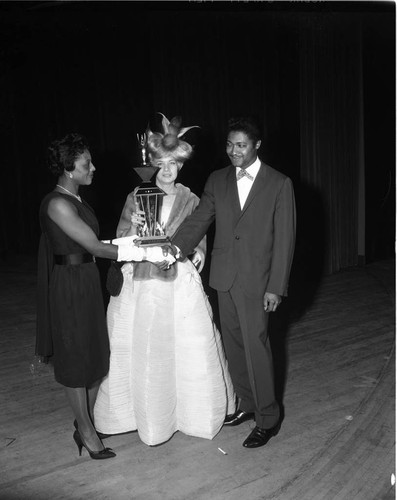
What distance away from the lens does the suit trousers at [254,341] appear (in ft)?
9.70

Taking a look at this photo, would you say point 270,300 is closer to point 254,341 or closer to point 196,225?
point 254,341

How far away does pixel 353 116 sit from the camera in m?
7.10

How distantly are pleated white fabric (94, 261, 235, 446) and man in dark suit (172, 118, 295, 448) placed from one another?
0.15 meters

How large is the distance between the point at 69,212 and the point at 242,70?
4917 mm

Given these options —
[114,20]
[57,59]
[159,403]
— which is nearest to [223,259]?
[159,403]

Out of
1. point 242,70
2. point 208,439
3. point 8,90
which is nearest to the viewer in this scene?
point 208,439

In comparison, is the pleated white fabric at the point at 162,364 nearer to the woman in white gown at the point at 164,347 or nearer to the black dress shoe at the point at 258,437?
the woman in white gown at the point at 164,347

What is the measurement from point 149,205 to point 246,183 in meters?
0.51

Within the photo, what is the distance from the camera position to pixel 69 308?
276 centimetres

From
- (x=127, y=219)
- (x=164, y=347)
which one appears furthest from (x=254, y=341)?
(x=127, y=219)

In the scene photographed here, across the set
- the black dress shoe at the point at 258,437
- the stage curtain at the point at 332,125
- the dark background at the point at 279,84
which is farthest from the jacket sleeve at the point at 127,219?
the stage curtain at the point at 332,125

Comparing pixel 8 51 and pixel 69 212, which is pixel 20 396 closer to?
pixel 69 212

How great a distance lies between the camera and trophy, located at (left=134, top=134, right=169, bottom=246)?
9.31 feet

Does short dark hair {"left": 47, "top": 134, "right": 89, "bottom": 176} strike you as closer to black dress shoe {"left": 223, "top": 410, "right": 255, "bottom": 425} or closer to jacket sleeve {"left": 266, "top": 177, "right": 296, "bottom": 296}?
jacket sleeve {"left": 266, "top": 177, "right": 296, "bottom": 296}
